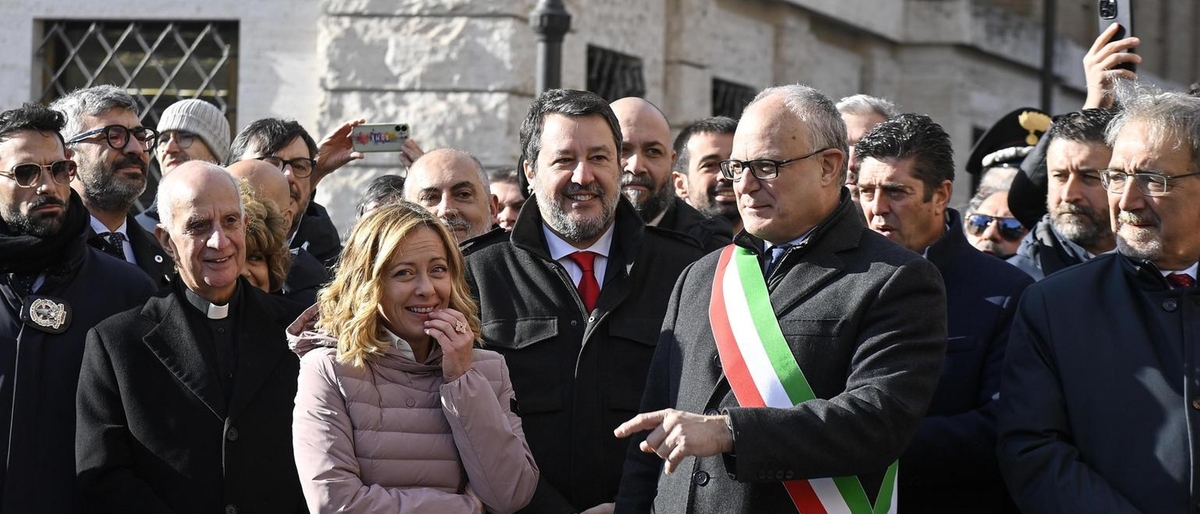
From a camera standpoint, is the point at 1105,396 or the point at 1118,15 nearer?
the point at 1105,396

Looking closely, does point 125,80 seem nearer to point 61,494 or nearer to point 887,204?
Answer: point 61,494

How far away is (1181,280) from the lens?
4.45m

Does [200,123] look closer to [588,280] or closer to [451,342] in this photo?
[588,280]

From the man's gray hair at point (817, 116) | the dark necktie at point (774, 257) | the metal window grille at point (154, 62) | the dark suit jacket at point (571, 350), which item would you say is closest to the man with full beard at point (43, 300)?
the dark suit jacket at point (571, 350)

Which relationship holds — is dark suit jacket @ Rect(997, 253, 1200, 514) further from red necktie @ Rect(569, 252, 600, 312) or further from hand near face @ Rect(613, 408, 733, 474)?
red necktie @ Rect(569, 252, 600, 312)

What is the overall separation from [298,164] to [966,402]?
3.36 metres

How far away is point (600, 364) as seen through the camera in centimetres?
509

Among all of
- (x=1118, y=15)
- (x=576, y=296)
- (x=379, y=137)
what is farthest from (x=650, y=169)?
(x=1118, y=15)

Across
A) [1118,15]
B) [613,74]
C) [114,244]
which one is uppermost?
[613,74]

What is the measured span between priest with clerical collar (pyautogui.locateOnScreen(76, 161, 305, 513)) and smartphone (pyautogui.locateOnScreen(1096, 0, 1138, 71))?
3.06 metres

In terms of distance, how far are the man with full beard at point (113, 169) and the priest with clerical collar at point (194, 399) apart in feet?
3.69

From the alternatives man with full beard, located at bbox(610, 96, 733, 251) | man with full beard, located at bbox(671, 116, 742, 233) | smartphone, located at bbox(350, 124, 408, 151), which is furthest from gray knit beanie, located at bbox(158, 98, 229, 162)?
man with full beard, located at bbox(671, 116, 742, 233)

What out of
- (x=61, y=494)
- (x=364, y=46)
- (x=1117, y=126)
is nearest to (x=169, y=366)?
(x=61, y=494)

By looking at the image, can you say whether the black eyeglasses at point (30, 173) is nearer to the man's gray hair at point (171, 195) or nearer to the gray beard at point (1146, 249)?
the man's gray hair at point (171, 195)
